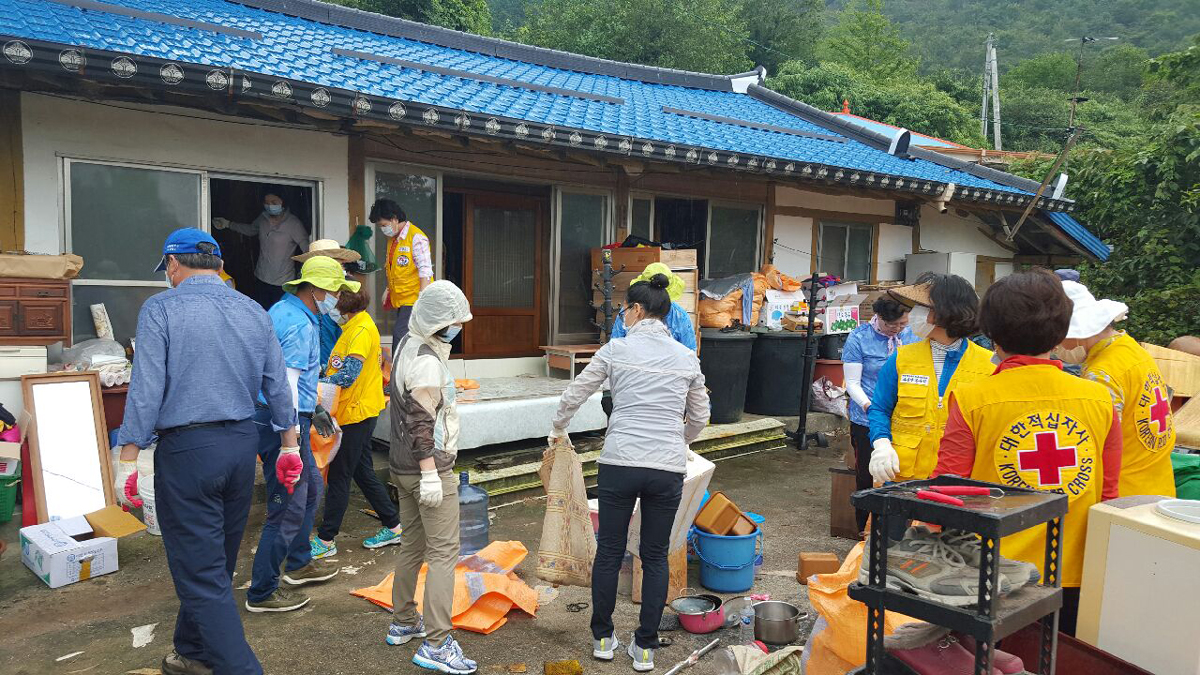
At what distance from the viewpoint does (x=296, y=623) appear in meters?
4.19

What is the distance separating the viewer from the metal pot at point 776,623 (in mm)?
4016

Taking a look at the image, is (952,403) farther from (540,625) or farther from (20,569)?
(20,569)

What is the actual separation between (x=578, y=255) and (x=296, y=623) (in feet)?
18.1

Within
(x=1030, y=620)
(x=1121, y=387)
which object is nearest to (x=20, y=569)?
(x=1030, y=620)

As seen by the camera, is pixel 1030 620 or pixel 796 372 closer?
pixel 1030 620

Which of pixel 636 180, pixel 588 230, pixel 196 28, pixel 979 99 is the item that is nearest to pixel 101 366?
pixel 196 28

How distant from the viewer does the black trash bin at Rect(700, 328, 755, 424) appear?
8.52 meters

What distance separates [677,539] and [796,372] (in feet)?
17.1

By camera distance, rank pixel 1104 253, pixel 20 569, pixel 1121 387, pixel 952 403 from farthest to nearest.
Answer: pixel 1104 253, pixel 20 569, pixel 1121 387, pixel 952 403

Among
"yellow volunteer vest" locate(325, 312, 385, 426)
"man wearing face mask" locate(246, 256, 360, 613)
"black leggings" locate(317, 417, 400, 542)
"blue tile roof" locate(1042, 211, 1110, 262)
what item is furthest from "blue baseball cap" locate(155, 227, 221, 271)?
"blue tile roof" locate(1042, 211, 1110, 262)

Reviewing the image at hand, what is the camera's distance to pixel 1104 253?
12.1 metres

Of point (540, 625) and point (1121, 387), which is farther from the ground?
point (1121, 387)

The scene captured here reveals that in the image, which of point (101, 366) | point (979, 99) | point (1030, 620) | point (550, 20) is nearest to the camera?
point (1030, 620)

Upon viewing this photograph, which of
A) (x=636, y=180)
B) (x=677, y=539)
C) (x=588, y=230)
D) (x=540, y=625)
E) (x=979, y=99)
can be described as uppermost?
(x=979, y=99)
